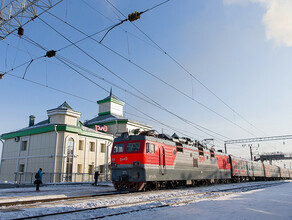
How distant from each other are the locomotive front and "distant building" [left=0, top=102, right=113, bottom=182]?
15106mm

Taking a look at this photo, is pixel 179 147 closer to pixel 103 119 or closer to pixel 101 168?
pixel 101 168

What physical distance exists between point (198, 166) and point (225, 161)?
8.82 meters

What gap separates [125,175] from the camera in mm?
16469

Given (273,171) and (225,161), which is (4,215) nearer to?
(225,161)

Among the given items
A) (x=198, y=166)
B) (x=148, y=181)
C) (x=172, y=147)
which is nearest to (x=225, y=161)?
(x=198, y=166)

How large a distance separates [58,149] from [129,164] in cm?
1983

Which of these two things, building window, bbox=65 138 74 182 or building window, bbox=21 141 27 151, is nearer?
building window, bbox=65 138 74 182

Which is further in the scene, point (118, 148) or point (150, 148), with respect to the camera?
point (118, 148)

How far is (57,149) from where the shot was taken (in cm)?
3309

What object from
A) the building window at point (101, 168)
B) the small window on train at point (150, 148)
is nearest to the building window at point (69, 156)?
the building window at point (101, 168)

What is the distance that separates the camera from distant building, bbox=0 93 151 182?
108 ft

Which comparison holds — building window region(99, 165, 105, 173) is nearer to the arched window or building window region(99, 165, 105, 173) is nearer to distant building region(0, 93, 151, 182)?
distant building region(0, 93, 151, 182)

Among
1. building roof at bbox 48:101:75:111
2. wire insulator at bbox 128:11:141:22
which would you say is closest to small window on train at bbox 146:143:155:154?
wire insulator at bbox 128:11:141:22

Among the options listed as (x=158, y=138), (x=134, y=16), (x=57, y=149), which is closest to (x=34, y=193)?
(x=158, y=138)
